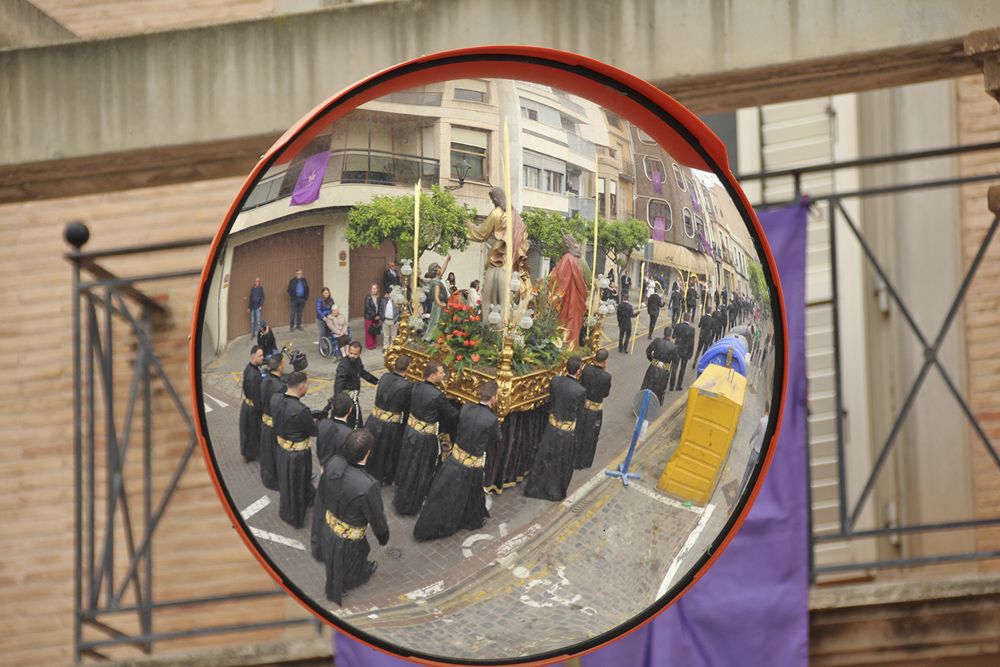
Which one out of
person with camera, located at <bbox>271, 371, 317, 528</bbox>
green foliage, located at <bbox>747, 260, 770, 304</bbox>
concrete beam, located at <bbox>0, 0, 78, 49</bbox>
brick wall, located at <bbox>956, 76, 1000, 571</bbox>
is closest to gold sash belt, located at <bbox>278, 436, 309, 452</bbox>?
person with camera, located at <bbox>271, 371, 317, 528</bbox>

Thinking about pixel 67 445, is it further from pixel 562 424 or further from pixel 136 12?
pixel 562 424

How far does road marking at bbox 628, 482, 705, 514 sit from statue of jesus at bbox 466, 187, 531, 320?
0.41 metres

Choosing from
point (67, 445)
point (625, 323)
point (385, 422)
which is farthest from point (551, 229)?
point (67, 445)

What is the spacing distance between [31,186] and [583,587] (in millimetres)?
2980

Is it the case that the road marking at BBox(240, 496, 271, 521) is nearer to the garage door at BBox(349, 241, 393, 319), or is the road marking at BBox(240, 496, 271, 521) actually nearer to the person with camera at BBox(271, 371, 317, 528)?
the person with camera at BBox(271, 371, 317, 528)

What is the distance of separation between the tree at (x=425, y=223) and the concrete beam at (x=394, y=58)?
2.02 meters

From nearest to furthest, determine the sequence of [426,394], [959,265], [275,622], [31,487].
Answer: [426,394]
[275,622]
[959,265]
[31,487]

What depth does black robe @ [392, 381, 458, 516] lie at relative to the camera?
8.58 feet

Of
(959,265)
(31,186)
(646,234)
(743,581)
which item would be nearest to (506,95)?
(646,234)

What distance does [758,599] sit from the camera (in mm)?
5605

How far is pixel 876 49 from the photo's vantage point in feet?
14.6

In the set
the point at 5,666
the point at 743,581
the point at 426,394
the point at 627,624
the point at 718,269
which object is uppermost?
the point at 718,269

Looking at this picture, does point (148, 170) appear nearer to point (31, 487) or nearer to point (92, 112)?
point (92, 112)

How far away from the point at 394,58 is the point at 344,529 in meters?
2.21
